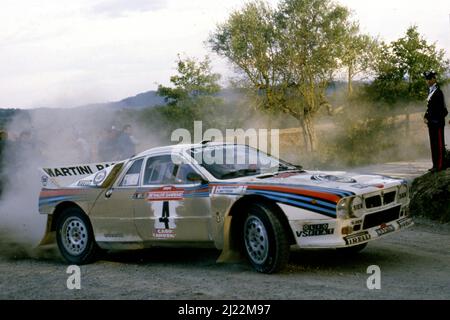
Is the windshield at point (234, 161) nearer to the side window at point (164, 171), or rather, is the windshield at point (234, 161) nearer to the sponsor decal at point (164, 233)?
the side window at point (164, 171)

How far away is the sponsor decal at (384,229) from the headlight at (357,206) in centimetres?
35

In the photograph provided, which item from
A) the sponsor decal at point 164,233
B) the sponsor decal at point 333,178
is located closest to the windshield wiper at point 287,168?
the sponsor decal at point 333,178

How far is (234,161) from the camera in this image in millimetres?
6992

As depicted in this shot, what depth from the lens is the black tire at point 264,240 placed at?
5.84 m

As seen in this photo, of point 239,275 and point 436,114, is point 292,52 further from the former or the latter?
point 239,275

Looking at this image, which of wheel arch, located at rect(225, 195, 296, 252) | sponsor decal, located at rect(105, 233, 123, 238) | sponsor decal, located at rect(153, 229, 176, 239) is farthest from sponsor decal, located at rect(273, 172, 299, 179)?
sponsor decal, located at rect(105, 233, 123, 238)

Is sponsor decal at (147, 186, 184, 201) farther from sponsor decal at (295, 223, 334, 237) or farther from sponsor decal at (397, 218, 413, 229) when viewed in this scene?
sponsor decal at (397, 218, 413, 229)

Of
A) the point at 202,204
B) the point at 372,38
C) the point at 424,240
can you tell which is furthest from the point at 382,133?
the point at 202,204

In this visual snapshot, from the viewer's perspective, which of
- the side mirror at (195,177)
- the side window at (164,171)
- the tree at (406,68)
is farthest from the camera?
the tree at (406,68)

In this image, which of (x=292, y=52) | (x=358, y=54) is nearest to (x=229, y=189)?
(x=292, y=52)

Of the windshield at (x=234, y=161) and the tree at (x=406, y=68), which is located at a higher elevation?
the tree at (x=406, y=68)

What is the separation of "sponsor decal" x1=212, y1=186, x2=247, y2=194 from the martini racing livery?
0.01 meters
